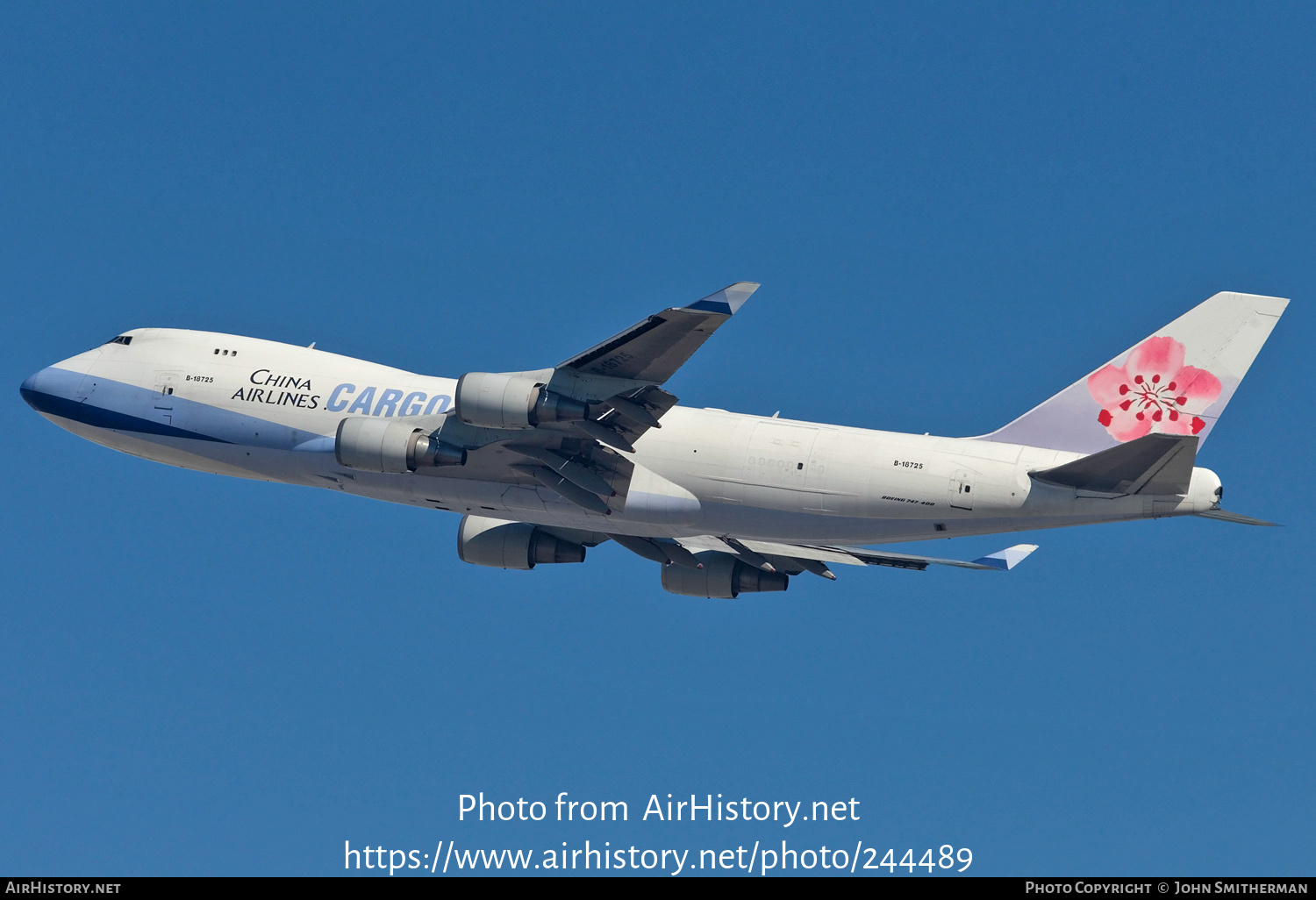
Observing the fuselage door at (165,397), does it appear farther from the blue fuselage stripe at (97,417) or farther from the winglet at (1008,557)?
the winglet at (1008,557)

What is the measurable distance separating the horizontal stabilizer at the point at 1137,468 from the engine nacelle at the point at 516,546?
41.5ft

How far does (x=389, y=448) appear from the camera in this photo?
105 feet

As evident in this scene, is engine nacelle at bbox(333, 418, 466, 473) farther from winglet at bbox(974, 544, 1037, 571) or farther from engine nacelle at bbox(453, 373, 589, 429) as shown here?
winglet at bbox(974, 544, 1037, 571)

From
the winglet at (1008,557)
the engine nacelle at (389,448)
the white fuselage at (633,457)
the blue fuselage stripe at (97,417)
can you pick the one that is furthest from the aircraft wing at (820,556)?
the blue fuselage stripe at (97,417)

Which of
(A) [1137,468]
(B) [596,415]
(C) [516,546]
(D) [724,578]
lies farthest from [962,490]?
(C) [516,546]

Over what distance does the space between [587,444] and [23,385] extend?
52.2 feet

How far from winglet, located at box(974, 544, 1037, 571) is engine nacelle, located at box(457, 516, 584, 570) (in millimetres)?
10351

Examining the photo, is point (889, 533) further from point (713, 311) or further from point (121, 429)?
point (121, 429)

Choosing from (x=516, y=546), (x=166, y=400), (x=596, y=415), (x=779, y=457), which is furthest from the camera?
(x=516, y=546)

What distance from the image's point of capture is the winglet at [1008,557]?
36.0m

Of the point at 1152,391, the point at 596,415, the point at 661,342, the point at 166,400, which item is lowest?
the point at 596,415

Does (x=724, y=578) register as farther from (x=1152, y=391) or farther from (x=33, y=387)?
(x=33, y=387)

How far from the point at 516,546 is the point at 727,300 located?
12296 mm

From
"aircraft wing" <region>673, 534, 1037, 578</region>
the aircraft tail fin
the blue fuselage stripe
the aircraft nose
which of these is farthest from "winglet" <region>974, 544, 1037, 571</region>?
the aircraft nose
